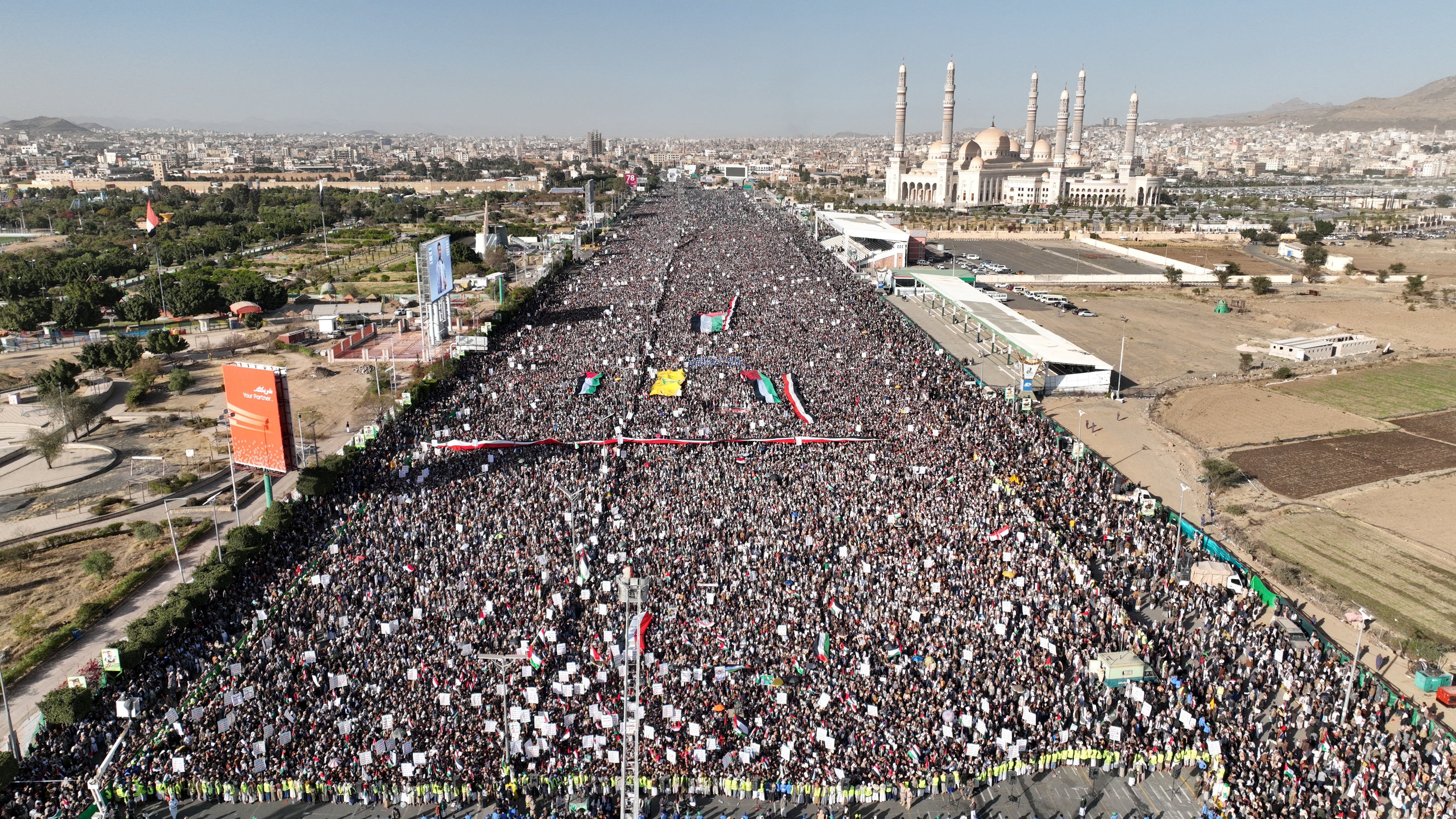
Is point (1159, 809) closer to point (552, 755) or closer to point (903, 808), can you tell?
point (903, 808)

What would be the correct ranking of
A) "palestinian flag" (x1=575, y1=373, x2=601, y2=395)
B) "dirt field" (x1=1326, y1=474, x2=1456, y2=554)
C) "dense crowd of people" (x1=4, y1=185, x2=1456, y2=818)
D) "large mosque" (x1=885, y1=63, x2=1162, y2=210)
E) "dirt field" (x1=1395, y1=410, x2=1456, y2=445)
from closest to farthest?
"dense crowd of people" (x1=4, y1=185, x2=1456, y2=818)
"dirt field" (x1=1326, y1=474, x2=1456, y2=554)
"palestinian flag" (x1=575, y1=373, x2=601, y2=395)
"dirt field" (x1=1395, y1=410, x2=1456, y2=445)
"large mosque" (x1=885, y1=63, x2=1162, y2=210)

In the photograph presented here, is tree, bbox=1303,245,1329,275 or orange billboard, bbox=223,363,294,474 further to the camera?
tree, bbox=1303,245,1329,275

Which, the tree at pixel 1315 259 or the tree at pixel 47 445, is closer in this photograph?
the tree at pixel 47 445

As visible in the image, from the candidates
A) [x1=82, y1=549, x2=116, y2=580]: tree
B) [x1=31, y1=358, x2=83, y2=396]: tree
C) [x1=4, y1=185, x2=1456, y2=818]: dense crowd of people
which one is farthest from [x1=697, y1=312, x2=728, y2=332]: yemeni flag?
[x1=82, y1=549, x2=116, y2=580]: tree

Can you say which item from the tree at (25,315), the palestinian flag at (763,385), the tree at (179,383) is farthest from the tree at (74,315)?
the palestinian flag at (763,385)

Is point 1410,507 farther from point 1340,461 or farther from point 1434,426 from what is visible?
point 1434,426

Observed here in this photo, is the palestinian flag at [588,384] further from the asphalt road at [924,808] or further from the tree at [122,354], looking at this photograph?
the tree at [122,354]

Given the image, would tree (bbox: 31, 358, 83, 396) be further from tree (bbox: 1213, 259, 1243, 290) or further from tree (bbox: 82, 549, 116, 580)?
tree (bbox: 1213, 259, 1243, 290)
